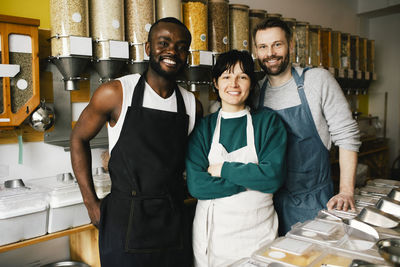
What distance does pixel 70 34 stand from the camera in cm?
165

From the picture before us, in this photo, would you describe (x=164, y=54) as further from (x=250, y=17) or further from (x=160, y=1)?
(x=250, y=17)

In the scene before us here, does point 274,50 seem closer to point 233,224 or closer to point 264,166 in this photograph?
point 264,166

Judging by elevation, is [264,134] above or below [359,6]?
below

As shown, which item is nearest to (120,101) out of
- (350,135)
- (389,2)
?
(350,135)

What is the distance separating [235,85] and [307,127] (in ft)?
1.46

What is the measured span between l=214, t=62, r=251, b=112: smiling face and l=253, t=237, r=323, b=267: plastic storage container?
0.66 metres

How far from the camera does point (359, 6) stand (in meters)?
4.68

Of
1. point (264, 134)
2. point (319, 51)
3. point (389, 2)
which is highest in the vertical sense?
point (389, 2)

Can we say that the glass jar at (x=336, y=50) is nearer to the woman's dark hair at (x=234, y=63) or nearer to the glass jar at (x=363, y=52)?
the glass jar at (x=363, y=52)

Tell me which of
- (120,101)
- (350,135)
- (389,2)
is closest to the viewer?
(120,101)

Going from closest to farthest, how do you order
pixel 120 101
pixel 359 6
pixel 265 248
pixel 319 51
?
pixel 265 248
pixel 120 101
pixel 319 51
pixel 359 6

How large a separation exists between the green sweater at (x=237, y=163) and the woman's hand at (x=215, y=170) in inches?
0.8

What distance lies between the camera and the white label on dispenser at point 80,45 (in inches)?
64.8

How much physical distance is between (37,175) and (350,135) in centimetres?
172
